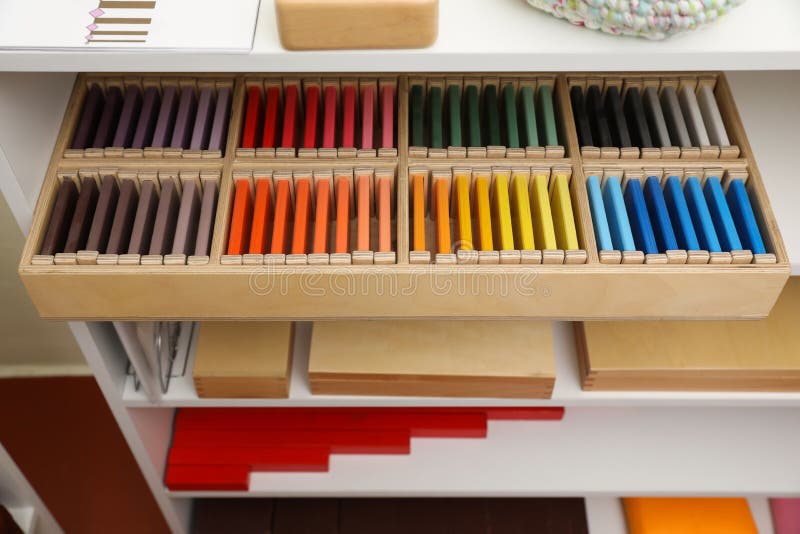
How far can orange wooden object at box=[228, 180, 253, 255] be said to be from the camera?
0.81m

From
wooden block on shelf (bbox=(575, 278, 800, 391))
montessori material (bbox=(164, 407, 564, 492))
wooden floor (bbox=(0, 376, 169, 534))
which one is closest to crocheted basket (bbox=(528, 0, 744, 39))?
wooden block on shelf (bbox=(575, 278, 800, 391))

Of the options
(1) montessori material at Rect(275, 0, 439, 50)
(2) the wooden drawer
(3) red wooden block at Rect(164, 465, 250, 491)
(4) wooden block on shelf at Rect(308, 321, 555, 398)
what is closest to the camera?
(1) montessori material at Rect(275, 0, 439, 50)

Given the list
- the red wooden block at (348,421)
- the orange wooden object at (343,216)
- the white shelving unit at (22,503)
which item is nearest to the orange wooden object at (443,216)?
the orange wooden object at (343,216)

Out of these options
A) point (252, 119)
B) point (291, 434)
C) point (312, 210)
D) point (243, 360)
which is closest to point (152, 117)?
point (252, 119)

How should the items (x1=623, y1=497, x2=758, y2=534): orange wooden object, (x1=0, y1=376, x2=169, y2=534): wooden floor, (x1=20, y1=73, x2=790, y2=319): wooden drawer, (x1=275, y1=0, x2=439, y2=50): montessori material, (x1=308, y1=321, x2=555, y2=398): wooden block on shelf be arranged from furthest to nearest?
1. (x1=0, y1=376, x2=169, y2=534): wooden floor
2. (x1=623, y1=497, x2=758, y2=534): orange wooden object
3. (x1=308, y1=321, x2=555, y2=398): wooden block on shelf
4. (x1=20, y1=73, x2=790, y2=319): wooden drawer
5. (x1=275, y1=0, x2=439, y2=50): montessori material

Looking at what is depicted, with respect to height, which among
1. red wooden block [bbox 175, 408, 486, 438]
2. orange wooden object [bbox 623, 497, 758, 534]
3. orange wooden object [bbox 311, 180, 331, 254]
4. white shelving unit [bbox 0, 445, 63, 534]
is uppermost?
orange wooden object [bbox 311, 180, 331, 254]

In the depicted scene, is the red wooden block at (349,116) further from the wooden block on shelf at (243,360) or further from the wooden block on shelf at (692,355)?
the wooden block on shelf at (692,355)

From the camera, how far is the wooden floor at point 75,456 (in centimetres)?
144

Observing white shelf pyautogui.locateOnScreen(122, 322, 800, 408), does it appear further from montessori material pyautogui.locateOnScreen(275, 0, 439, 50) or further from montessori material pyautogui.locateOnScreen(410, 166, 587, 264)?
montessori material pyautogui.locateOnScreen(275, 0, 439, 50)

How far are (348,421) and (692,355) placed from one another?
544mm

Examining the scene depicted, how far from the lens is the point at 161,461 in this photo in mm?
1200

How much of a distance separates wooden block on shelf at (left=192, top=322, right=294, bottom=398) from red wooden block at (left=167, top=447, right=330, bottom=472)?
21 centimetres

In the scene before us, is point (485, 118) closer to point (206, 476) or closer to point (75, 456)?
point (206, 476)

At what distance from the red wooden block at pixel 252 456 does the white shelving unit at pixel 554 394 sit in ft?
0.11
